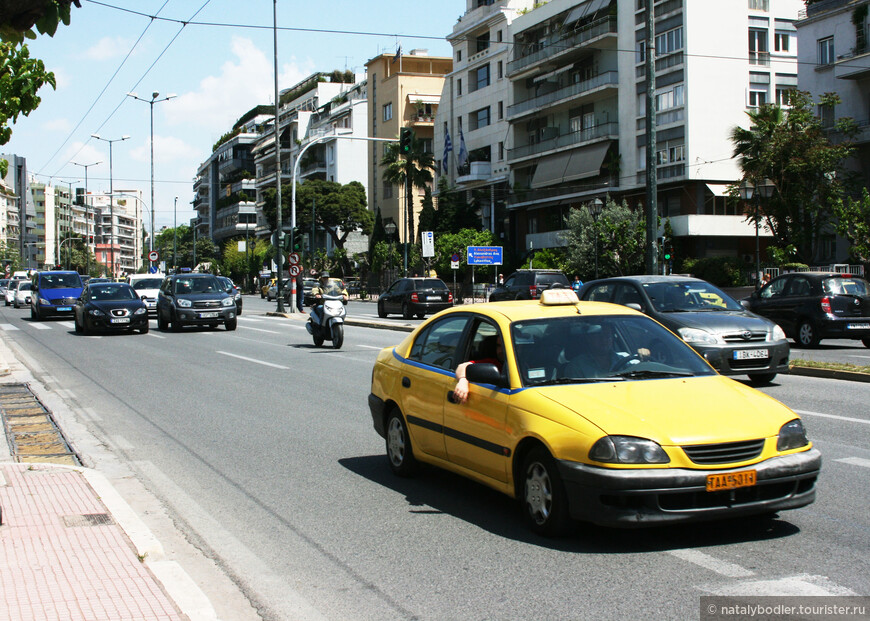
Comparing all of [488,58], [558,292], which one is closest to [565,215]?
[488,58]

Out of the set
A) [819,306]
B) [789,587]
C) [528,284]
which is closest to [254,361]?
[819,306]

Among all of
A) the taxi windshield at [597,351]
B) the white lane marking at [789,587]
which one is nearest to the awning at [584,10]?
the taxi windshield at [597,351]

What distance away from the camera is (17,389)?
44.9 feet

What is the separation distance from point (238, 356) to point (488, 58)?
52.0 metres

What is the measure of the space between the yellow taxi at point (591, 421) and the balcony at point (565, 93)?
47402 mm

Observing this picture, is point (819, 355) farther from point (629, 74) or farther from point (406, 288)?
point (629, 74)

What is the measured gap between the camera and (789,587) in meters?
4.50

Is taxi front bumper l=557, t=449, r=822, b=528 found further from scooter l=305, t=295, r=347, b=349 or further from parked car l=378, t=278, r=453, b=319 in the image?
parked car l=378, t=278, r=453, b=319

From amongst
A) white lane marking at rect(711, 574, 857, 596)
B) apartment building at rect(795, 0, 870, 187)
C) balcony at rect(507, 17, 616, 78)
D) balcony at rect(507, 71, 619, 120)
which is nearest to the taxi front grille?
white lane marking at rect(711, 574, 857, 596)

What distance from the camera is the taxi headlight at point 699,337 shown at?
1246 cm

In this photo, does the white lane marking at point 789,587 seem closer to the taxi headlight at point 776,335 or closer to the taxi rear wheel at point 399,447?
the taxi rear wheel at point 399,447

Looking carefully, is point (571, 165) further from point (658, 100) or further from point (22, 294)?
point (22, 294)

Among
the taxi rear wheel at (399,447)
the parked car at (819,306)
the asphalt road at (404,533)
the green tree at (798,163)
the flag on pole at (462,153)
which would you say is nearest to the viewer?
the asphalt road at (404,533)

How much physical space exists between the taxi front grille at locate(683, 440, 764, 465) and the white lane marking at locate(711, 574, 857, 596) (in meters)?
0.70
